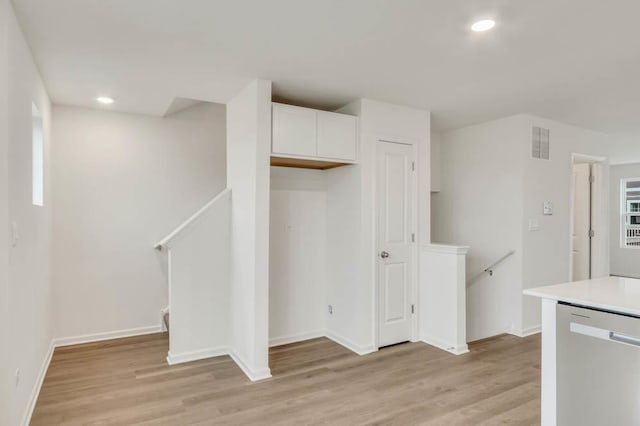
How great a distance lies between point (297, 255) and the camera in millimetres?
4113

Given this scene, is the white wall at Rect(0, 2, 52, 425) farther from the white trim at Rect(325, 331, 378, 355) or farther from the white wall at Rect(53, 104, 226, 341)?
the white trim at Rect(325, 331, 378, 355)

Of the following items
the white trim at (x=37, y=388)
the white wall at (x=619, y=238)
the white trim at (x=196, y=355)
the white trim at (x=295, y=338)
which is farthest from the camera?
the white wall at (x=619, y=238)

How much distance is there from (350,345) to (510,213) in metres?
2.33

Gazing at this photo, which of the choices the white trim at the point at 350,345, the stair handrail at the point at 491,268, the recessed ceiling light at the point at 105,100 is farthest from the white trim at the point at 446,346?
the recessed ceiling light at the point at 105,100

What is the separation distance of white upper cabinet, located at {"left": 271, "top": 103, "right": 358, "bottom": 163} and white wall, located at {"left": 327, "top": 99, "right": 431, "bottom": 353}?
5.6 inches

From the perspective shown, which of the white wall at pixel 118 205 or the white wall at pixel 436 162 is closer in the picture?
the white wall at pixel 118 205

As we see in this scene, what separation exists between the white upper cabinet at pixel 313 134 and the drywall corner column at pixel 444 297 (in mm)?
1339

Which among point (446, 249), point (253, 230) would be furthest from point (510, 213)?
point (253, 230)

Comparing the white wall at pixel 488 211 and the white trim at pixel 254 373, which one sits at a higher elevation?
the white wall at pixel 488 211

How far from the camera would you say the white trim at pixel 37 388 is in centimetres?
248

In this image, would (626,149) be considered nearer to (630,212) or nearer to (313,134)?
(630,212)

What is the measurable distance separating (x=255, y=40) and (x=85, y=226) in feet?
9.54

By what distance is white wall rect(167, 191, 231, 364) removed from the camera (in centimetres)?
353

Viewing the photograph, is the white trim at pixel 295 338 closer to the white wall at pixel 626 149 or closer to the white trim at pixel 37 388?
the white trim at pixel 37 388
